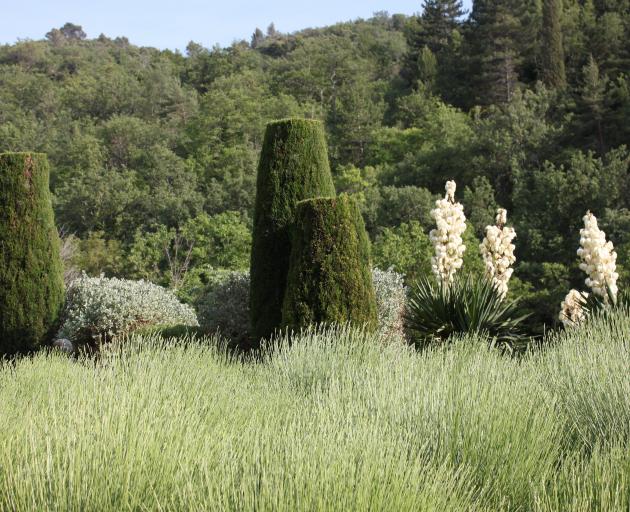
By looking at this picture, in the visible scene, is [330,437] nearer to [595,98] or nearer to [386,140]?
[595,98]

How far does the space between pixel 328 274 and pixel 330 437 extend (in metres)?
4.74

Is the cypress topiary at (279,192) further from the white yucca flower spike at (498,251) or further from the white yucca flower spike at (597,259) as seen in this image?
the white yucca flower spike at (597,259)

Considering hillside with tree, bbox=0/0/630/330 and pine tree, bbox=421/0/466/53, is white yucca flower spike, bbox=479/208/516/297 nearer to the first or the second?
hillside with tree, bbox=0/0/630/330

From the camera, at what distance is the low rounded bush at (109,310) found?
34.3ft

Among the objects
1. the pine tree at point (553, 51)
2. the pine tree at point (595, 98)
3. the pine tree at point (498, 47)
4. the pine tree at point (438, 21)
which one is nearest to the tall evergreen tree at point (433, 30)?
the pine tree at point (438, 21)

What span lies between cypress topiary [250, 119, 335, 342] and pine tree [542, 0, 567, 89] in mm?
30937

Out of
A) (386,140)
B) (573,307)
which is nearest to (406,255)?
(573,307)

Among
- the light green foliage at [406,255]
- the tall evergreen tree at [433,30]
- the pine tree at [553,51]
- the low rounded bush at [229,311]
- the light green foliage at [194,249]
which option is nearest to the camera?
the low rounded bush at [229,311]

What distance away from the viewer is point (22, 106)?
144 feet

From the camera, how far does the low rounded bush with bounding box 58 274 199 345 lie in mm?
10469

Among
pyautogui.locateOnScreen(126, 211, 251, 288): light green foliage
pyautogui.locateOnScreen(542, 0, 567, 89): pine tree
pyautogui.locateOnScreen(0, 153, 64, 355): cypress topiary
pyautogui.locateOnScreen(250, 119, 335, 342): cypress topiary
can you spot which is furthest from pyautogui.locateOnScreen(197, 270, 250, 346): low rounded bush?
pyautogui.locateOnScreen(542, 0, 567, 89): pine tree

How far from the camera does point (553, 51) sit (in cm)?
3725

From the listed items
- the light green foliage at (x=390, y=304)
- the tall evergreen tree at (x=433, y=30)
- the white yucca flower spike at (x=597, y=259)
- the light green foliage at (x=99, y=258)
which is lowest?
the light green foliage at (x=99, y=258)

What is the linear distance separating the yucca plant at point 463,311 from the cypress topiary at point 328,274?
68 centimetres
